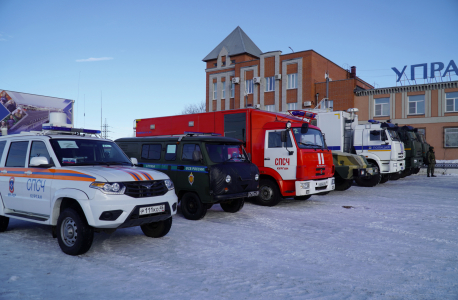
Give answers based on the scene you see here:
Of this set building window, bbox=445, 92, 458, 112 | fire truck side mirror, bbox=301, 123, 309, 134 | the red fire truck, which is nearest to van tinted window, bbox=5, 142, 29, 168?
the red fire truck

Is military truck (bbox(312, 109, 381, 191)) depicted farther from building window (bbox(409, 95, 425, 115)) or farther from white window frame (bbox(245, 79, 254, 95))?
white window frame (bbox(245, 79, 254, 95))

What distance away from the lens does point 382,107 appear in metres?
33.2

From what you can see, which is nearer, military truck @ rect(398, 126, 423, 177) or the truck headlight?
the truck headlight

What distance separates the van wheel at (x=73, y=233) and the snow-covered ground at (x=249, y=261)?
6.6 inches

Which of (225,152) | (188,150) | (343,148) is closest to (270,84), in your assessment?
(343,148)

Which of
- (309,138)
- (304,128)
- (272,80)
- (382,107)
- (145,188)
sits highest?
(272,80)

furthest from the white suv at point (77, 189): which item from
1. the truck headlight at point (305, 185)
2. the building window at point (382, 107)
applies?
the building window at point (382, 107)

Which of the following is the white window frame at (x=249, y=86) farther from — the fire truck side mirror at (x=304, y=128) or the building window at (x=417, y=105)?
the fire truck side mirror at (x=304, y=128)

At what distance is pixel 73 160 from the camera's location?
607 cm

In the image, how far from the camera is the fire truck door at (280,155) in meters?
10.2

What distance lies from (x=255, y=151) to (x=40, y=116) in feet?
36.3

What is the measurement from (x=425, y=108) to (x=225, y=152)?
28.7m

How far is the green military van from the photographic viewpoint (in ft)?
26.6

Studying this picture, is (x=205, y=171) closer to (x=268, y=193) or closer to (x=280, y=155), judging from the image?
(x=280, y=155)
